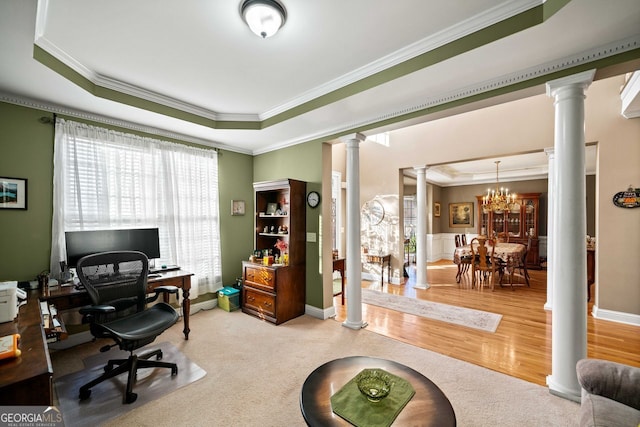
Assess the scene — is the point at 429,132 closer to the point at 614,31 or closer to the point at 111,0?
the point at 614,31

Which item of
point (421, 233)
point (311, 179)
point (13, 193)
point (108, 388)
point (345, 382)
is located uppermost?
point (311, 179)

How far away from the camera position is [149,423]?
190 cm

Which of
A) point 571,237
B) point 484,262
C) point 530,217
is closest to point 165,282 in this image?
point 571,237

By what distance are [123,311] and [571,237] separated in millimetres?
3886

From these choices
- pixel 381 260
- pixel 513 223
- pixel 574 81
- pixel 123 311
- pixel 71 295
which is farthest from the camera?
pixel 513 223

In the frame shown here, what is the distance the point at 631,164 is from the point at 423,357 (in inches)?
148

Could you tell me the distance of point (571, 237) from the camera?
2.07 meters

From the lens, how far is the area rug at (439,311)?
3.65 m

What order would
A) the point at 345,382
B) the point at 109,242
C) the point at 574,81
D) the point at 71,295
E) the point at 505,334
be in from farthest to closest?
the point at 505,334, the point at 109,242, the point at 71,295, the point at 574,81, the point at 345,382

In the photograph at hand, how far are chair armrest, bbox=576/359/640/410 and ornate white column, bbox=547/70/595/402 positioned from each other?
0.55m

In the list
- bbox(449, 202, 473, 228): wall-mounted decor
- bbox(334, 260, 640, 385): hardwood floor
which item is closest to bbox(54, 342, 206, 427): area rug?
bbox(334, 260, 640, 385): hardwood floor

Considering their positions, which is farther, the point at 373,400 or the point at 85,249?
the point at 85,249

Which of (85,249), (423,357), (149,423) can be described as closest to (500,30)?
(423,357)

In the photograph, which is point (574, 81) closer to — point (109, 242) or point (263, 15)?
point (263, 15)
